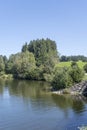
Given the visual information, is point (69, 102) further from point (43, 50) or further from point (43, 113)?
point (43, 50)

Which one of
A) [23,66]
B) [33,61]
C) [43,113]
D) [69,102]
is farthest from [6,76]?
[43,113]

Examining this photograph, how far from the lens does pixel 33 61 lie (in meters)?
144

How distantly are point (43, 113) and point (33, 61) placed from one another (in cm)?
8993

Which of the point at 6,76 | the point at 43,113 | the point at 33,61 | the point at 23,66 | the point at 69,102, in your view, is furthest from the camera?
the point at 6,76

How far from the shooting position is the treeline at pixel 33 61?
13312 centimetres

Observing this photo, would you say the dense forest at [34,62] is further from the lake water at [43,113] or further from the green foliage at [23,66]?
the lake water at [43,113]

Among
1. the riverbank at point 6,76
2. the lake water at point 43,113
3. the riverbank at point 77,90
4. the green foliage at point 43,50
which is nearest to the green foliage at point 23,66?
the riverbank at point 6,76

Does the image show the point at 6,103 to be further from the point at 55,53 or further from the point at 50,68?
the point at 55,53

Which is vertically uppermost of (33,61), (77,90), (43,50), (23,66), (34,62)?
(43,50)

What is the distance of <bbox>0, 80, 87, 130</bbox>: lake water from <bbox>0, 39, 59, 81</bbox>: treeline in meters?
51.9

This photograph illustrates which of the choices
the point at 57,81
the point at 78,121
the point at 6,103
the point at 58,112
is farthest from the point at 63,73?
the point at 78,121

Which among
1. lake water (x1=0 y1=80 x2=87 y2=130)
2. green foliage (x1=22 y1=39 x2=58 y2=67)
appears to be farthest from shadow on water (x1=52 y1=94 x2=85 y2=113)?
green foliage (x1=22 y1=39 x2=58 y2=67)

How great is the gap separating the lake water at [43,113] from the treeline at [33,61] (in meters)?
51.9

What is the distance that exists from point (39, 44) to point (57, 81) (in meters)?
74.9
